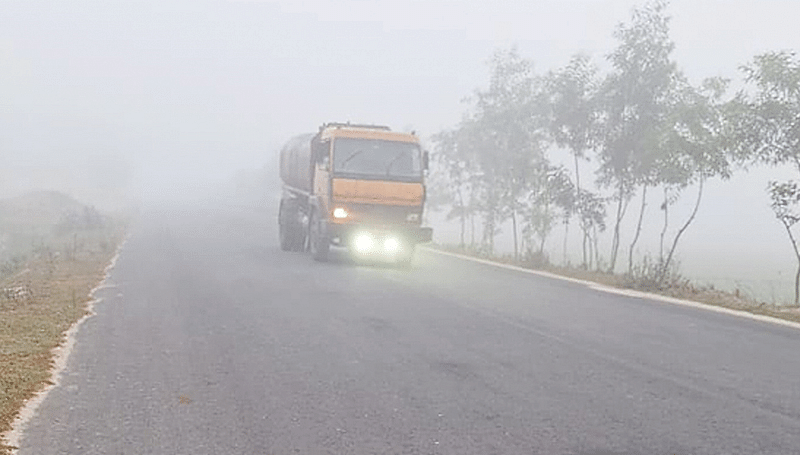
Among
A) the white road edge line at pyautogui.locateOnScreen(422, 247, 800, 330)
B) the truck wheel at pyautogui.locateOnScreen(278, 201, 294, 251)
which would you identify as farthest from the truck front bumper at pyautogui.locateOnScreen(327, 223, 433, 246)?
the truck wheel at pyautogui.locateOnScreen(278, 201, 294, 251)

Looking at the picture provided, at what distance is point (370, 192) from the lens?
17781 millimetres

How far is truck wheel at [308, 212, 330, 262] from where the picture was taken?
1850 cm

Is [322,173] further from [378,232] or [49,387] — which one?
[49,387]

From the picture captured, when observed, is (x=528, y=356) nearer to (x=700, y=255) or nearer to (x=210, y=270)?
(x=210, y=270)

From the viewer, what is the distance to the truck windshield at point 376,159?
17812mm

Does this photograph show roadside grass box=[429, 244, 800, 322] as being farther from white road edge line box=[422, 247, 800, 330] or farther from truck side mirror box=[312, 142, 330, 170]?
truck side mirror box=[312, 142, 330, 170]

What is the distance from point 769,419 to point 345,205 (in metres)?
12.5

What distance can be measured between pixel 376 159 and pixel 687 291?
7340 millimetres

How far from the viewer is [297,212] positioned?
2186 centimetres

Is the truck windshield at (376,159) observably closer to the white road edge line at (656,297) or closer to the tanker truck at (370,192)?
the tanker truck at (370,192)

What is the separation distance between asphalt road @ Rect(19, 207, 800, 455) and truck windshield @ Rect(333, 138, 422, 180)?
4.98m

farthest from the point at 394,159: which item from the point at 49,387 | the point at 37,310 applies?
the point at 49,387

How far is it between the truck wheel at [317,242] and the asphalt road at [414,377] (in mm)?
5125

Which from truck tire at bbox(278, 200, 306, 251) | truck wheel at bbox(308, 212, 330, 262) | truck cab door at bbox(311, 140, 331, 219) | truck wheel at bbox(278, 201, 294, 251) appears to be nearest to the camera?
truck cab door at bbox(311, 140, 331, 219)
